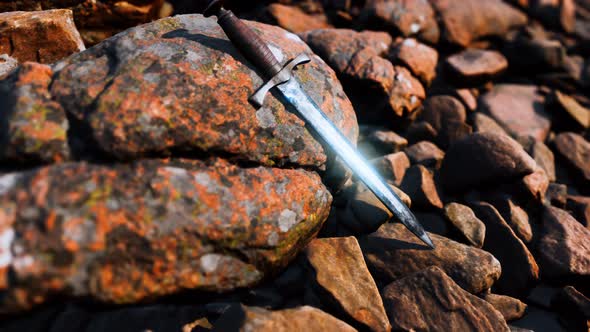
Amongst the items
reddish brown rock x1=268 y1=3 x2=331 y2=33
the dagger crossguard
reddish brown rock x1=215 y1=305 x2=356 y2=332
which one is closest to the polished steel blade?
the dagger crossguard

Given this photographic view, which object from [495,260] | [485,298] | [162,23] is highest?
[162,23]

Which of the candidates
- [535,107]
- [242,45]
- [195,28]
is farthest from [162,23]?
[535,107]

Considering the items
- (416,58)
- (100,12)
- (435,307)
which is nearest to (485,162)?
(435,307)

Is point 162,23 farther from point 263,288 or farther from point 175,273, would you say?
point 263,288

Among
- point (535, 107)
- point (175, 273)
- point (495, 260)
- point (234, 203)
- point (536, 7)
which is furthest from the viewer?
point (536, 7)

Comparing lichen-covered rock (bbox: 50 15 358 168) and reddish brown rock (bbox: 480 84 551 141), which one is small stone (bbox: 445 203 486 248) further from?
reddish brown rock (bbox: 480 84 551 141)
